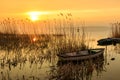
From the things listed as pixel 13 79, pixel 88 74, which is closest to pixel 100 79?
pixel 88 74

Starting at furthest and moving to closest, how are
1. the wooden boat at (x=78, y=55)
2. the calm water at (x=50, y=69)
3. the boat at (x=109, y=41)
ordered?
the boat at (x=109, y=41) < the wooden boat at (x=78, y=55) < the calm water at (x=50, y=69)

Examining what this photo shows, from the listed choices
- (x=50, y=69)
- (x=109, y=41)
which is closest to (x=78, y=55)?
(x=50, y=69)

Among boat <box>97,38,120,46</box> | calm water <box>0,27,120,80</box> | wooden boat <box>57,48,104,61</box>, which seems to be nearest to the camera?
calm water <box>0,27,120,80</box>

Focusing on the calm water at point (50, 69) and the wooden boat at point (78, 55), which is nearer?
the calm water at point (50, 69)

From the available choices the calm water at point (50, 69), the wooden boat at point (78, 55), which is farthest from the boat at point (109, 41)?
the wooden boat at point (78, 55)

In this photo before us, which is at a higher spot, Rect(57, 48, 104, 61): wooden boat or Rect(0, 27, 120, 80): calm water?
Rect(57, 48, 104, 61): wooden boat

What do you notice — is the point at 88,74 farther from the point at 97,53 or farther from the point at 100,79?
the point at 97,53

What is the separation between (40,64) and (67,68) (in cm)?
414

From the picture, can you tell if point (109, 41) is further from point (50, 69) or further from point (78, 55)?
point (50, 69)

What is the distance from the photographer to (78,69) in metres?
14.1

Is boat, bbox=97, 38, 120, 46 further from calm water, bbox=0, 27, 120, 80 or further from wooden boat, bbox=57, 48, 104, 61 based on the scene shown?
wooden boat, bbox=57, 48, 104, 61

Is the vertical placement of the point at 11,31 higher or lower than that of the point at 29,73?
higher

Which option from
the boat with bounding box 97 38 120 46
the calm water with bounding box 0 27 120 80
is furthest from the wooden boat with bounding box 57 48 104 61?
the boat with bounding box 97 38 120 46

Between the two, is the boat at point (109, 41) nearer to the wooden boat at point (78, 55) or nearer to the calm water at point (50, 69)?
A: the calm water at point (50, 69)
